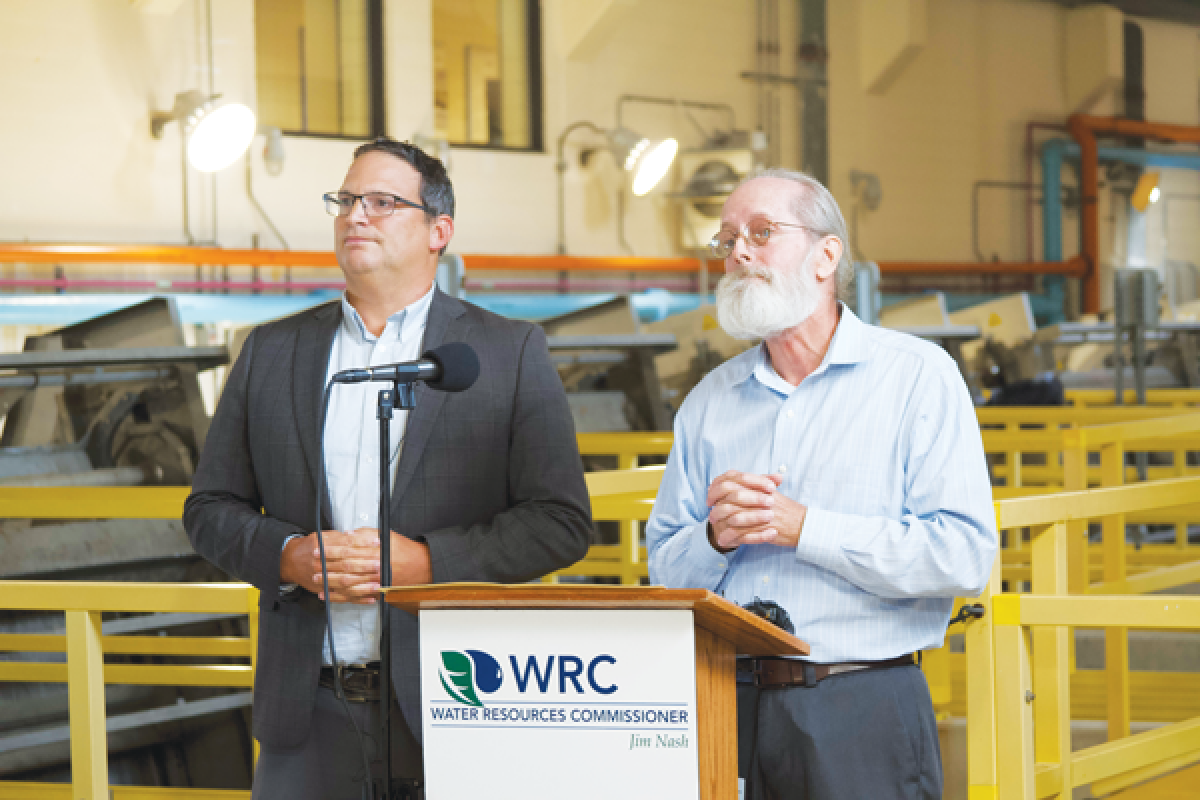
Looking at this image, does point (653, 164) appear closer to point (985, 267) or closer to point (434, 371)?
point (985, 267)

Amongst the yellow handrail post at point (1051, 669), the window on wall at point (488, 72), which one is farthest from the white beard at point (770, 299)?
the window on wall at point (488, 72)

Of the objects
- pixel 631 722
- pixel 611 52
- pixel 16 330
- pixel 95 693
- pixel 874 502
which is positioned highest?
pixel 611 52

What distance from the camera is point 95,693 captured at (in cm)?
199

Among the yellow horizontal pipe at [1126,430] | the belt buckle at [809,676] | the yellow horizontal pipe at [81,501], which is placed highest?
the yellow horizontal pipe at [1126,430]

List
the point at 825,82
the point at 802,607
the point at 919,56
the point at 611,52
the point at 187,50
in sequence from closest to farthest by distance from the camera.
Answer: the point at 802,607, the point at 187,50, the point at 611,52, the point at 825,82, the point at 919,56

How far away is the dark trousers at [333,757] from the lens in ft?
5.14

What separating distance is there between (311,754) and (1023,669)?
1067mm

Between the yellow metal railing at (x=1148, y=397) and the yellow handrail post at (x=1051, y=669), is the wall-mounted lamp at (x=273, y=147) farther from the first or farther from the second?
the yellow handrail post at (x=1051, y=669)

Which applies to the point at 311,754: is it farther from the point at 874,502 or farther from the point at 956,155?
the point at 956,155

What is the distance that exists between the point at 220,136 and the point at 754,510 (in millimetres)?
5184

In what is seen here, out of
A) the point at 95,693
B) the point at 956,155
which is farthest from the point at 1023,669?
the point at 956,155

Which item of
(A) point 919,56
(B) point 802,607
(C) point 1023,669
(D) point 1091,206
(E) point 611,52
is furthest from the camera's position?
(D) point 1091,206

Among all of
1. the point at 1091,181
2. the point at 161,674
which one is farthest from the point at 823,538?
the point at 1091,181

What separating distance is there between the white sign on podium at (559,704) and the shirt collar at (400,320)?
0.51 metres
